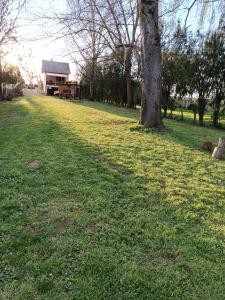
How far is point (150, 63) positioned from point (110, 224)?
638 cm

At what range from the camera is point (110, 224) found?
3271 mm

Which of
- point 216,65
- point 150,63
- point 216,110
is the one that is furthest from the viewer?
point 216,110

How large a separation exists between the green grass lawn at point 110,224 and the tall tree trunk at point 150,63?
9.30ft

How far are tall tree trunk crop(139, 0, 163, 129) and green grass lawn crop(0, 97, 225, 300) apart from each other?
9.30 feet

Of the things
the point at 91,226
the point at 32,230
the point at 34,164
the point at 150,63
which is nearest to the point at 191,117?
the point at 150,63

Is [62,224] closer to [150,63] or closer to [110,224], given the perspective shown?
[110,224]

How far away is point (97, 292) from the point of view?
90.9 inches

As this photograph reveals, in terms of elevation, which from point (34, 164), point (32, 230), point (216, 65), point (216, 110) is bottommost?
point (32, 230)

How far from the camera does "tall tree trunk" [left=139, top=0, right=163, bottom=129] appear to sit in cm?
830

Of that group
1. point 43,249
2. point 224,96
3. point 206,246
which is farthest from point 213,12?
point 43,249

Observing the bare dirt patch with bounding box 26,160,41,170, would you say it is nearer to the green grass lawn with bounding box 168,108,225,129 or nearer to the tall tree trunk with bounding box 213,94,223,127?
the tall tree trunk with bounding box 213,94,223,127

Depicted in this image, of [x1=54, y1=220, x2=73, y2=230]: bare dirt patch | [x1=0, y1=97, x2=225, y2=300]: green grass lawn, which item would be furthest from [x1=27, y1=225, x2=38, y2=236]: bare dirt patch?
[x1=54, y1=220, x2=73, y2=230]: bare dirt patch

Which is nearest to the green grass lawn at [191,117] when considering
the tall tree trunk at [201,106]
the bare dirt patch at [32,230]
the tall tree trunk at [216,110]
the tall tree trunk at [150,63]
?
the tall tree trunk at [216,110]

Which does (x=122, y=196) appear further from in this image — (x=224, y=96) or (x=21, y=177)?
(x=224, y=96)
